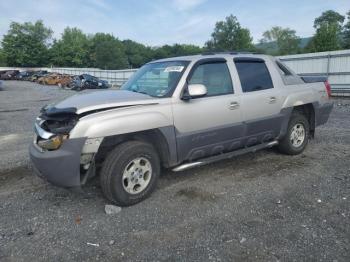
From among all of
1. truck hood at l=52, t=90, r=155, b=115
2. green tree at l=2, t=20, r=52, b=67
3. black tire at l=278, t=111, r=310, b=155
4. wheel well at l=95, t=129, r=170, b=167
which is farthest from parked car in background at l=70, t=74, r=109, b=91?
green tree at l=2, t=20, r=52, b=67

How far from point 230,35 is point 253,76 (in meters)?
90.4

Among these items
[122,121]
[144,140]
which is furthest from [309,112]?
[122,121]

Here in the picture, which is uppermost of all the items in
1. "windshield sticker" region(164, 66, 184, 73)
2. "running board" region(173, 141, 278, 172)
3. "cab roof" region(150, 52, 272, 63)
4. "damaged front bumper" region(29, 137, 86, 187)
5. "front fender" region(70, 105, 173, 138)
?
"cab roof" region(150, 52, 272, 63)

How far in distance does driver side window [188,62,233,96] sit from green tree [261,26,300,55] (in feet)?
260

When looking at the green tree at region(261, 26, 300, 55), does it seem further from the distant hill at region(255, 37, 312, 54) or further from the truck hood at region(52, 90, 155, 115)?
the truck hood at region(52, 90, 155, 115)

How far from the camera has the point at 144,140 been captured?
14.0 ft

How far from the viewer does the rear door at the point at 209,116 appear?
439cm

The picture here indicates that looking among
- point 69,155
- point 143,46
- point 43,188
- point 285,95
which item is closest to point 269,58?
point 285,95

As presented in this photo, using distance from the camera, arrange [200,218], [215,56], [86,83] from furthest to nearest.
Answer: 1. [86,83]
2. [215,56]
3. [200,218]

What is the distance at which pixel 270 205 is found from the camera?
13.2ft

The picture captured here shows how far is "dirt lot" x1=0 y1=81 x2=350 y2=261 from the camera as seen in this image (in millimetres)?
3111

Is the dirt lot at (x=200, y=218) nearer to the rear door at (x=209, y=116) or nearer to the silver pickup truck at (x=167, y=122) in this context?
the silver pickup truck at (x=167, y=122)

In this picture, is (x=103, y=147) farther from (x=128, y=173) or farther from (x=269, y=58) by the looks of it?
(x=269, y=58)

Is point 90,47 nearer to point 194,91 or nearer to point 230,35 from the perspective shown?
point 230,35
